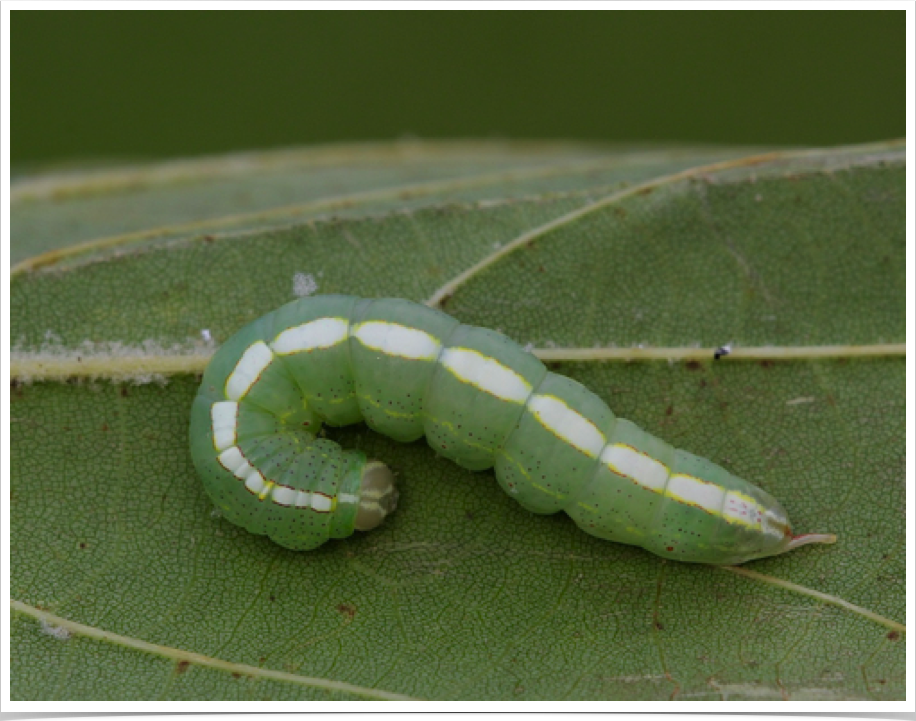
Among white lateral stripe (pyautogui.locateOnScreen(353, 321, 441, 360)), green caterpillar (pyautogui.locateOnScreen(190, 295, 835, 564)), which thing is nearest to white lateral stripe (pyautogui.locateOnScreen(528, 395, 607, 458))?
green caterpillar (pyautogui.locateOnScreen(190, 295, 835, 564))

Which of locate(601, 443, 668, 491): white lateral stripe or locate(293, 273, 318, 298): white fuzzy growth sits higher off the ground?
locate(293, 273, 318, 298): white fuzzy growth

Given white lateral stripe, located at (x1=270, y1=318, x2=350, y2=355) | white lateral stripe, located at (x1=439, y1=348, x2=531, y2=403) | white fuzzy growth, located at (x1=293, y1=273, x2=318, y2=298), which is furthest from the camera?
white fuzzy growth, located at (x1=293, y1=273, x2=318, y2=298)

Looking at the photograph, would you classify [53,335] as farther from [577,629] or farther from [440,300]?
[577,629]

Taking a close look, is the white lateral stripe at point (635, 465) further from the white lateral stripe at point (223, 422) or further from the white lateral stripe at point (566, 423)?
the white lateral stripe at point (223, 422)

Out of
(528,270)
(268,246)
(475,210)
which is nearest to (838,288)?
(528,270)

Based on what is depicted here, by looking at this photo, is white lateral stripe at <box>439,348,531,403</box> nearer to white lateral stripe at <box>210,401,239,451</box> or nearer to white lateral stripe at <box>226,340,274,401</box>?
white lateral stripe at <box>226,340,274,401</box>

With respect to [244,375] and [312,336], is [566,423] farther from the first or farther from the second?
[244,375]

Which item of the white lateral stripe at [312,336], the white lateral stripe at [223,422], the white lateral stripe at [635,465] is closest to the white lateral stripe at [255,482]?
the white lateral stripe at [223,422]
